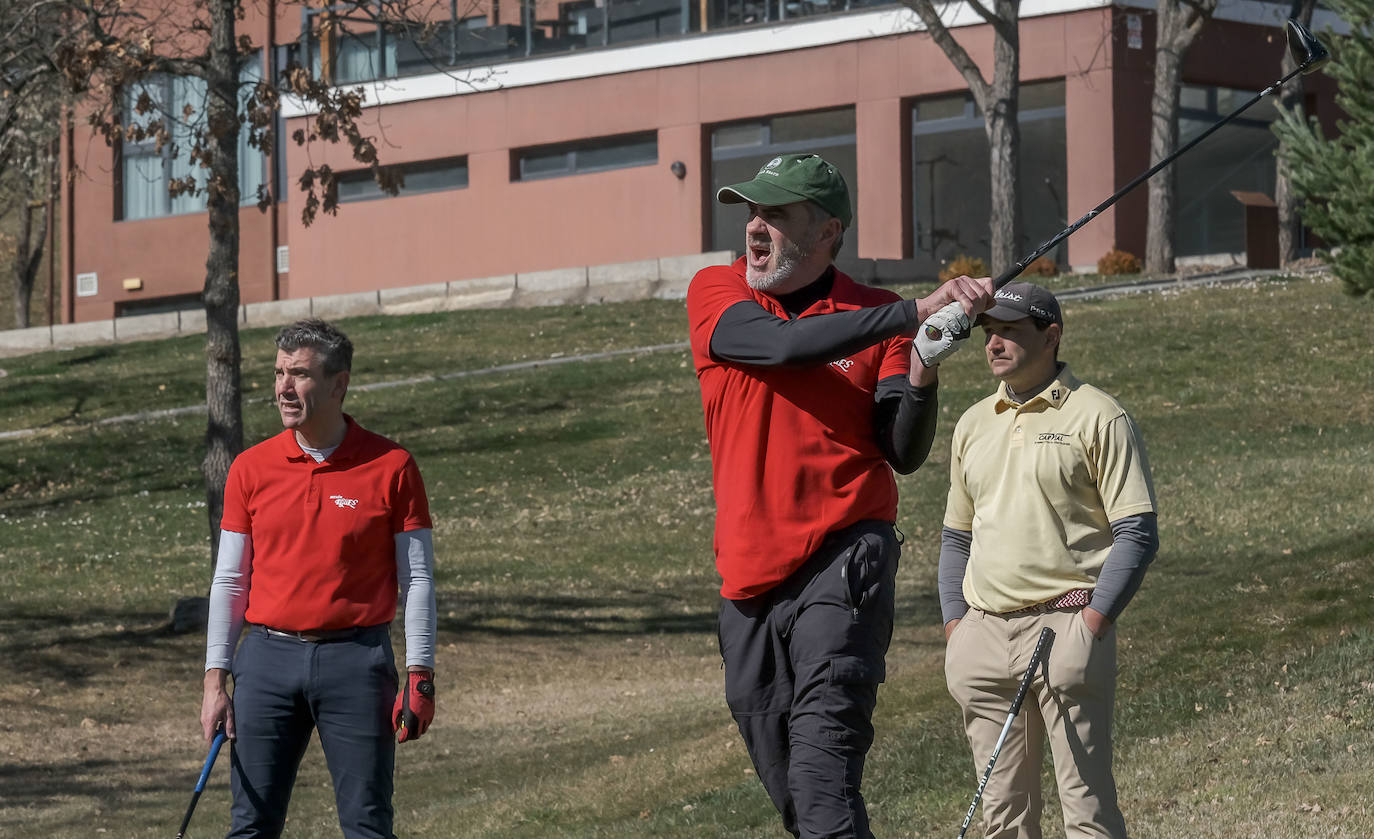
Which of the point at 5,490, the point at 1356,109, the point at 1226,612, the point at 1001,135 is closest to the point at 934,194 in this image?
the point at 1001,135

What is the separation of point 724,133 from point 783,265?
3603 cm

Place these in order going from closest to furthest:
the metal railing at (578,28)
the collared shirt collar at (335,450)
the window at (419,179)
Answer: the collared shirt collar at (335,450), the metal railing at (578,28), the window at (419,179)

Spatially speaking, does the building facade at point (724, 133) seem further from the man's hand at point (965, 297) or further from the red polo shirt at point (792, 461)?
the man's hand at point (965, 297)

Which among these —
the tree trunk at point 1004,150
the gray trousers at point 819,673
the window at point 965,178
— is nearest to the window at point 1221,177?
the window at point 965,178

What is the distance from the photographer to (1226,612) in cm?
1227

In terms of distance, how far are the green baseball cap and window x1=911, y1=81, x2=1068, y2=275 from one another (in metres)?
33.2

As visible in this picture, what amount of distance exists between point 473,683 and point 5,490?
11.6 metres

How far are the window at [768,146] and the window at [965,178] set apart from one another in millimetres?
1456

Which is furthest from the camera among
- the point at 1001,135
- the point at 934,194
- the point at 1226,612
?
the point at 934,194

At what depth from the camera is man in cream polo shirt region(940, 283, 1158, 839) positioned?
5.69m

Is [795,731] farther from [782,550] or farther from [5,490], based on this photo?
[5,490]

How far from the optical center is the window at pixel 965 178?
38531mm

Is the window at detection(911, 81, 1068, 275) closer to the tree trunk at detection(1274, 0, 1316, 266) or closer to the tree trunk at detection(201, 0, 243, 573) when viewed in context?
the tree trunk at detection(1274, 0, 1316, 266)

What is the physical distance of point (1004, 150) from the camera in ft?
111
